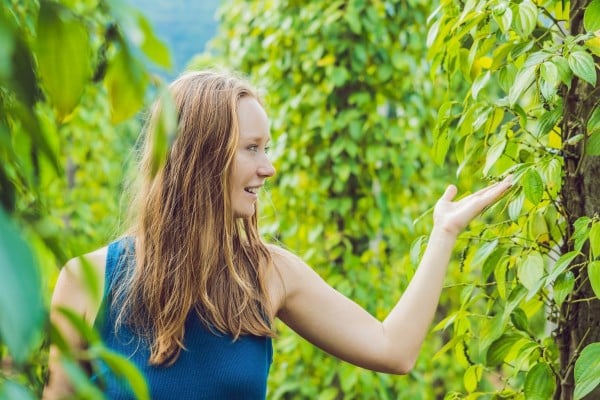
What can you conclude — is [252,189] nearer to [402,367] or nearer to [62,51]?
[402,367]

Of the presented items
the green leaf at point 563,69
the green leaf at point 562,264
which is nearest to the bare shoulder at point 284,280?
the green leaf at point 562,264

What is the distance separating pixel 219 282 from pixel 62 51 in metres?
0.91

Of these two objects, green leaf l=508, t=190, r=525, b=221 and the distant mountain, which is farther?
the distant mountain

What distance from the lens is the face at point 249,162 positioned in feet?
4.47

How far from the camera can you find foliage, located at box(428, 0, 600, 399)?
4.11 ft

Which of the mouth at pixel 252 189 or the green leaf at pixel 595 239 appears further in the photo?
the mouth at pixel 252 189

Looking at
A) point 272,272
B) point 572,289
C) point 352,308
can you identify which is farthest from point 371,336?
point 572,289

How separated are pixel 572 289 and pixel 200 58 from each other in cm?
314

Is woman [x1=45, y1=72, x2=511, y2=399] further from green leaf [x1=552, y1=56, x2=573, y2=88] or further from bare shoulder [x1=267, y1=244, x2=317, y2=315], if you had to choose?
green leaf [x1=552, y1=56, x2=573, y2=88]

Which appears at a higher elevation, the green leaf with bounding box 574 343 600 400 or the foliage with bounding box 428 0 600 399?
the foliage with bounding box 428 0 600 399

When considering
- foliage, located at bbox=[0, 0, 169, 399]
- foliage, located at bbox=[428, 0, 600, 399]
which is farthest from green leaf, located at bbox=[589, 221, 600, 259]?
foliage, located at bbox=[0, 0, 169, 399]

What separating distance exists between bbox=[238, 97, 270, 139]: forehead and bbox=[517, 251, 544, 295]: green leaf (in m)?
0.40

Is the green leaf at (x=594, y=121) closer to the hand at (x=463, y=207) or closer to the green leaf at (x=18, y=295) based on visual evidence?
the hand at (x=463, y=207)

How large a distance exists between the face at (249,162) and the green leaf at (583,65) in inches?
16.7
